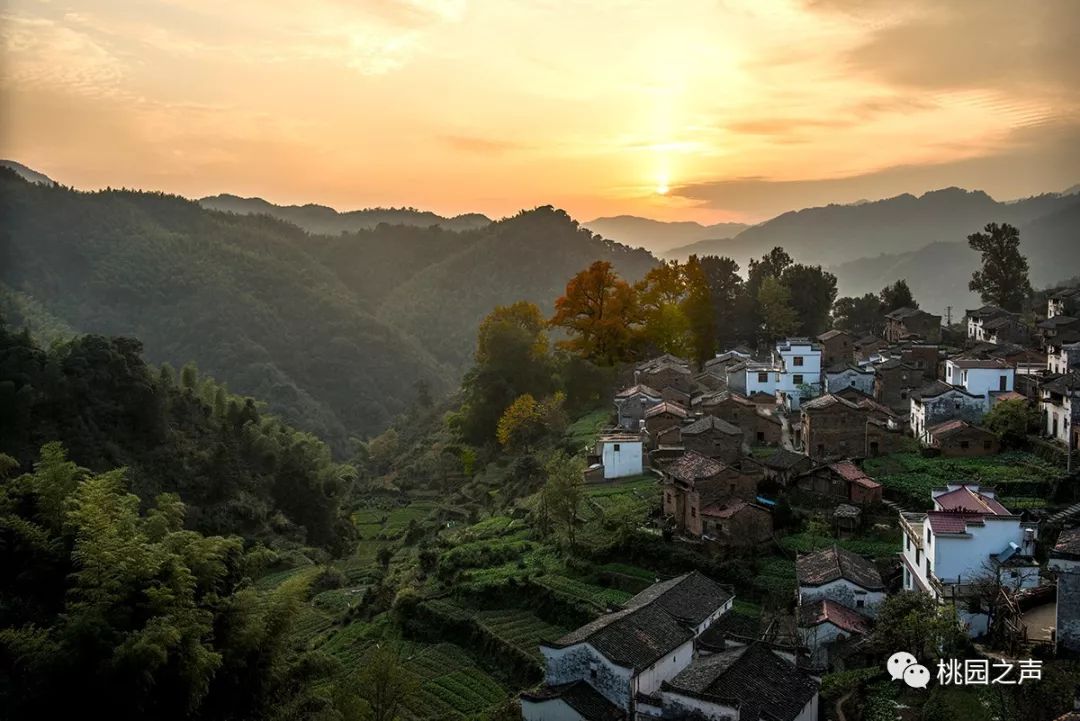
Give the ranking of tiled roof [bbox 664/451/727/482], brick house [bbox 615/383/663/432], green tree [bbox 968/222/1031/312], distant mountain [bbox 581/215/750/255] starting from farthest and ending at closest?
distant mountain [bbox 581/215/750/255], green tree [bbox 968/222/1031/312], brick house [bbox 615/383/663/432], tiled roof [bbox 664/451/727/482]

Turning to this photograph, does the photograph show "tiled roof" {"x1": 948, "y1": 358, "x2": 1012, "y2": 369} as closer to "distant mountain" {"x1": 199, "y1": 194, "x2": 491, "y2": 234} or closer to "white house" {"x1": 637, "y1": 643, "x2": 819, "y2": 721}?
"white house" {"x1": 637, "y1": 643, "x2": 819, "y2": 721}

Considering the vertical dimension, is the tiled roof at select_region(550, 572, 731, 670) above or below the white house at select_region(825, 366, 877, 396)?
below

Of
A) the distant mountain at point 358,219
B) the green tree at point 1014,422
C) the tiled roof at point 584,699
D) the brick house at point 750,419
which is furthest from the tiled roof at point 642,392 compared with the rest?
the distant mountain at point 358,219

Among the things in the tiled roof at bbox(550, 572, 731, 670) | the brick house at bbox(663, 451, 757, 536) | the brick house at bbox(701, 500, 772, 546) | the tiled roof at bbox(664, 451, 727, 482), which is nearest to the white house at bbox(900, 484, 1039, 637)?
the tiled roof at bbox(550, 572, 731, 670)

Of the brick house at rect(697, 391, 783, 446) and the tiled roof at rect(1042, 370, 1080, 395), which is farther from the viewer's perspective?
the brick house at rect(697, 391, 783, 446)

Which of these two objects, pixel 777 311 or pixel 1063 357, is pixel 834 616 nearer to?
pixel 1063 357

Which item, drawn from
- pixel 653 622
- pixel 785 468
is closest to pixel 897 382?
pixel 785 468

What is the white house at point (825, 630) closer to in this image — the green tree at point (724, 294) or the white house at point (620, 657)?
the white house at point (620, 657)
